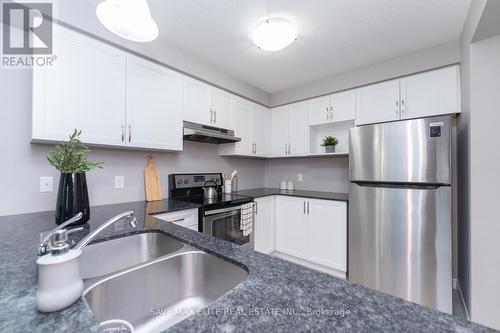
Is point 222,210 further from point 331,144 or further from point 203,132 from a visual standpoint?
point 331,144

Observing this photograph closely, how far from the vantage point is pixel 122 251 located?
1106mm

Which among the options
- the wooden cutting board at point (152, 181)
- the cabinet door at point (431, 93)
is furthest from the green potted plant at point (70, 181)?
the cabinet door at point (431, 93)

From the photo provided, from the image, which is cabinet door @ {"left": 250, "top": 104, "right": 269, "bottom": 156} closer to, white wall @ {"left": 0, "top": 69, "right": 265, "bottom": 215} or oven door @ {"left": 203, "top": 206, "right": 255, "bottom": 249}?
oven door @ {"left": 203, "top": 206, "right": 255, "bottom": 249}

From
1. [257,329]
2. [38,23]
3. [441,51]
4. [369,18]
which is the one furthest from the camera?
[441,51]

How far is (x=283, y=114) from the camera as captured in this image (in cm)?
318

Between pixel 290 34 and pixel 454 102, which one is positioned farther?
pixel 454 102

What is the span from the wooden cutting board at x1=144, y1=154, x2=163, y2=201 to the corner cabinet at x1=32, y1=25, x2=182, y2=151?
1.04 feet

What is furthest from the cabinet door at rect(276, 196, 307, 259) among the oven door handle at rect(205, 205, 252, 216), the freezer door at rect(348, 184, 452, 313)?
the oven door handle at rect(205, 205, 252, 216)

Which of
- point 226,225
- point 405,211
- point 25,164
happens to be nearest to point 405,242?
point 405,211

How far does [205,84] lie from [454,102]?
246 centimetres

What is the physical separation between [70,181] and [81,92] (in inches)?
27.9

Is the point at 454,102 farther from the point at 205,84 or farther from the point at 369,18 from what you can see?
the point at 205,84

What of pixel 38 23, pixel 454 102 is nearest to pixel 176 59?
pixel 38 23

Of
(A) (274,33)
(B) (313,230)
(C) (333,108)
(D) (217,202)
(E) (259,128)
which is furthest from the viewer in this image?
(E) (259,128)
